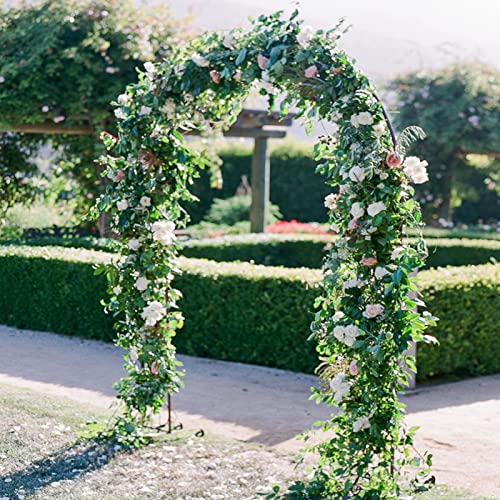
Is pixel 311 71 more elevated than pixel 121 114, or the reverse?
pixel 311 71

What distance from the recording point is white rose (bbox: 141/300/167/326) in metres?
4.81

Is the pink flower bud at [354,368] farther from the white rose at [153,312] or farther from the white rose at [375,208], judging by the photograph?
the white rose at [153,312]

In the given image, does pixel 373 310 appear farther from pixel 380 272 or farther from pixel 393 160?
pixel 393 160

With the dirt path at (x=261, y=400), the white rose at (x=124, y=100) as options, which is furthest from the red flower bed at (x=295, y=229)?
the white rose at (x=124, y=100)

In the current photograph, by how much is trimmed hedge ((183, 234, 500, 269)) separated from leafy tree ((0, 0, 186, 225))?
1738 millimetres

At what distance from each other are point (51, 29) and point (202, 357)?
4695mm

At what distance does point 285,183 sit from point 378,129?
13.7 meters

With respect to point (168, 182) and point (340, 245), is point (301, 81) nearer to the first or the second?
point (340, 245)

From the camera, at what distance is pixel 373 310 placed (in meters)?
3.81

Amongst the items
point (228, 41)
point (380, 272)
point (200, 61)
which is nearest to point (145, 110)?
point (200, 61)

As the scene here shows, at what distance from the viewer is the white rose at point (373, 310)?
3.81 metres

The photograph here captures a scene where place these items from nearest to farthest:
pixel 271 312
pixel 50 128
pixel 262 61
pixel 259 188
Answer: pixel 262 61
pixel 271 312
pixel 50 128
pixel 259 188

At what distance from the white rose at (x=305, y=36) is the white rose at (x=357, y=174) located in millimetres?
613

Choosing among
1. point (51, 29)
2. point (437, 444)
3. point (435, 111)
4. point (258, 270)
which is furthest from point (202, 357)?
point (435, 111)
